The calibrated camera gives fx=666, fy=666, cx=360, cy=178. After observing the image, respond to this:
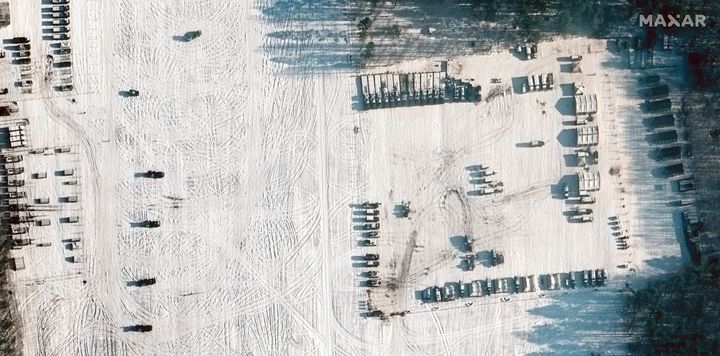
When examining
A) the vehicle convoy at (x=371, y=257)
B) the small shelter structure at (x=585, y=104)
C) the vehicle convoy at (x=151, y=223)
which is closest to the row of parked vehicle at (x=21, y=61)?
the vehicle convoy at (x=151, y=223)

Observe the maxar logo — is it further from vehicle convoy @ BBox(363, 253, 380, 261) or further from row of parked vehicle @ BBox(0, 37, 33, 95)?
row of parked vehicle @ BBox(0, 37, 33, 95)

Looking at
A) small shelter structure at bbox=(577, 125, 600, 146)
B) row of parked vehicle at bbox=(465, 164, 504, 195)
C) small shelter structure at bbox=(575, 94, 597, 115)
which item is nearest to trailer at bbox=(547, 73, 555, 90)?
small shelter structure at bbox=(575, 94, 597, 115)

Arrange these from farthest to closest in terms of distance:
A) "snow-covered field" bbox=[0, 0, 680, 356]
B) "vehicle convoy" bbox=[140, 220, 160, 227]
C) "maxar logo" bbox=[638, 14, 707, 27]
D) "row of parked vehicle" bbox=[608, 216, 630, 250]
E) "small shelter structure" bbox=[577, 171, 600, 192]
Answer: "vehicle convoy" bbox=[140, 220, 160, 227] < "snow-covered field" bbox=[0, 0, 680, 356] < "row of parked vehicle" bbox=[608, 216, 630, 250] < "small shelter structure" bbox=[577, 171, 600, 192] < "maxar logo" bbox=[638, 14, 707, 27]

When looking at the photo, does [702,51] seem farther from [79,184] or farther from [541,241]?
[79,184]

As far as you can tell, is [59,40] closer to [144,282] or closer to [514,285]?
[144,282]

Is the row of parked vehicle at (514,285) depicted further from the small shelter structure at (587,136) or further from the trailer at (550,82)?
the trailer at (550,82)

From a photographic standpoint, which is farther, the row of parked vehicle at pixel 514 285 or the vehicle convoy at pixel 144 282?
the vehicle convoy at pixel 144 282

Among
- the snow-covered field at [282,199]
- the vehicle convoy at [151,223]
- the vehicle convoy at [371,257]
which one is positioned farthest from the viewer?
the vehicle convoy at [151,223]
